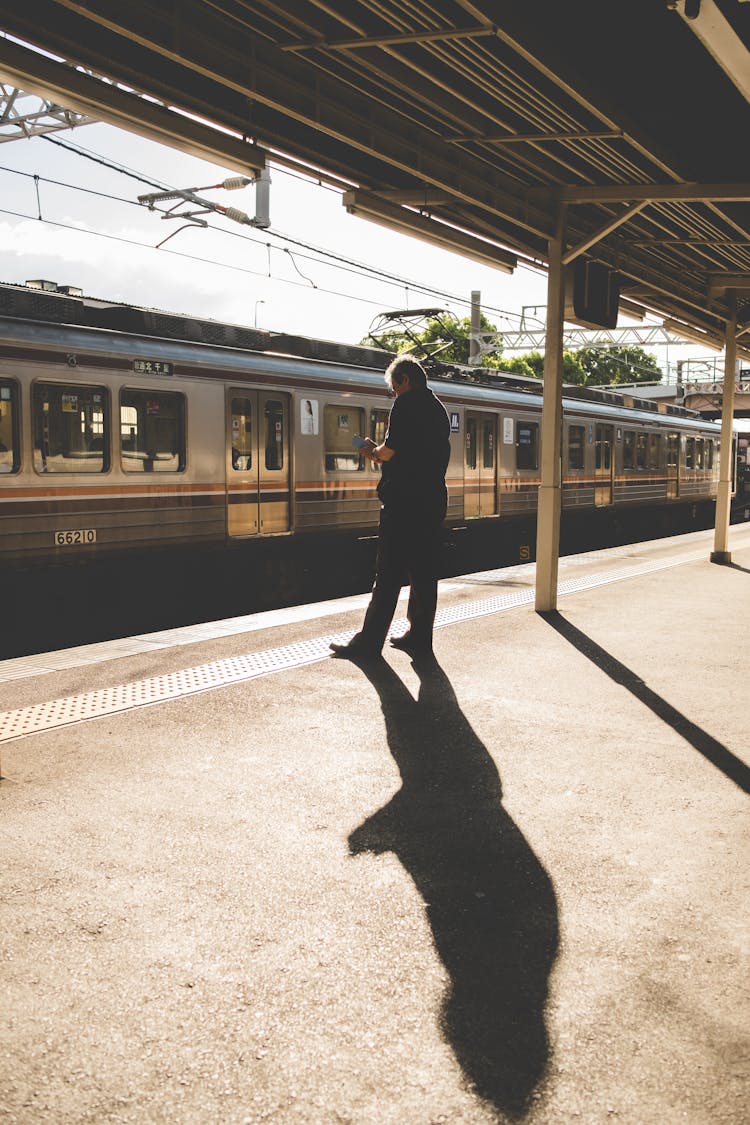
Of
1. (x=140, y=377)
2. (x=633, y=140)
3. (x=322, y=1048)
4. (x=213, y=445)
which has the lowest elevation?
(x=322, y=1048)

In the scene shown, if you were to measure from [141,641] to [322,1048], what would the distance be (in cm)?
515

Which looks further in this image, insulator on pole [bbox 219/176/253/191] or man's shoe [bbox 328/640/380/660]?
insulator on pole [bbox 219/176/253/191]

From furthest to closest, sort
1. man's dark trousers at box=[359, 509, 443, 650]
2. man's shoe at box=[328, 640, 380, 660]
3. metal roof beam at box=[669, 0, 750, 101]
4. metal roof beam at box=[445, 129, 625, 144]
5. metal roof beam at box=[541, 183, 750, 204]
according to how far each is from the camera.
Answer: metal roof beam at box=[541, 183, 750, 204], metal roof beam at box=[445, 129, 625, 144], man's shoe at box=[328, 640, 380, 660], man's dark trousers at box=[359, 509, 443, 650], metal roof beam at box=[669, 0, 750, 101]

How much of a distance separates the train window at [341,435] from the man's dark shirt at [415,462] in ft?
19.3

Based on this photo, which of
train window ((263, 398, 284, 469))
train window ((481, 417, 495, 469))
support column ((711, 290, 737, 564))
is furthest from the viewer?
train window ((481, 417, 495, 469))

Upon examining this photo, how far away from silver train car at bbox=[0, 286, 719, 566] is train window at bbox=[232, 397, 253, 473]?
0.02 m

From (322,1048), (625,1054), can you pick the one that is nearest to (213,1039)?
(322,1048)

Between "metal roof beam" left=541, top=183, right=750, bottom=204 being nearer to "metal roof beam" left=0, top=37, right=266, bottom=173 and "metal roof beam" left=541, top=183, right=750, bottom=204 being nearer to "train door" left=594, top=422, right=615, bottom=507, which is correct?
"metal roof beam" left=0, top=37, right=266, bottom=173

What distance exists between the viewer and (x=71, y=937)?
9.50 feet

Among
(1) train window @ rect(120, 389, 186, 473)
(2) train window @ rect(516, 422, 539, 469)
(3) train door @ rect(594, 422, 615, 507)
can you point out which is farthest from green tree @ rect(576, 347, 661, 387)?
(1) train window @ rect(120, 389, 186, 473)

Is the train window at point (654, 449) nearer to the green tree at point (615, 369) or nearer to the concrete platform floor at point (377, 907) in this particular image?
the concrete platform floor at point (377, 907)

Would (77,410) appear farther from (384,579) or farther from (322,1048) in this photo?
(322,1048)

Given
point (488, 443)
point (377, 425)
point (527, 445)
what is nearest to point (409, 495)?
point (377, 425)

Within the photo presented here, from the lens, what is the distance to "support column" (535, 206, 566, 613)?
8.88 metres
